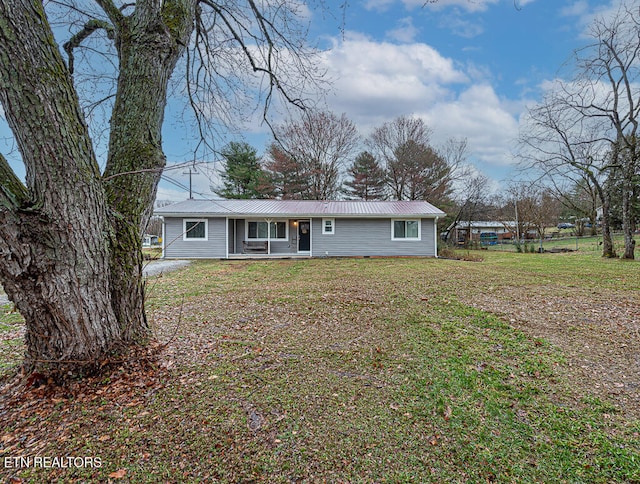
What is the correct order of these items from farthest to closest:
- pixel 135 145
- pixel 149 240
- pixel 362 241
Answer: pixel 149 240 → pixel 362 241 → pixel 135 145

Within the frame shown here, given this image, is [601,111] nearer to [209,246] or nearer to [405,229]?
[405,229]

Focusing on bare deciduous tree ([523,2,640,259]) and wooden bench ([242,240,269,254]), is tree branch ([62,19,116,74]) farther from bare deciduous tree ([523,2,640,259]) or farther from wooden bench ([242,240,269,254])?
bare deciduous tree ([523,2,640,259])

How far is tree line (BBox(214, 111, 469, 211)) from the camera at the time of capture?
69.1 ft

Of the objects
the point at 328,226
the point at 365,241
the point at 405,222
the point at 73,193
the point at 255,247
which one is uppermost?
the point at 405,222

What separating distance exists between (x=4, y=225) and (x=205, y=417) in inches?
71.3

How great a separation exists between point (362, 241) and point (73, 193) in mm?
12550

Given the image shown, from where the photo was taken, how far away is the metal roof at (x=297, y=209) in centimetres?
1301

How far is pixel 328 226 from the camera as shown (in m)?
14.0

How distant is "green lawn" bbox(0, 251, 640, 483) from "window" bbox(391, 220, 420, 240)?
1020 centimetres

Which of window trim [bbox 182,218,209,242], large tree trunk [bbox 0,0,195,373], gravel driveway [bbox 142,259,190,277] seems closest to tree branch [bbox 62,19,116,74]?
large tree trunk [bbox 0,0,195,373]

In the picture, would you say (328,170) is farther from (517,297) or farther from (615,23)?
(517,297)

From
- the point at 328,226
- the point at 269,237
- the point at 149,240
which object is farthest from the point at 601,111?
the point at 149,240

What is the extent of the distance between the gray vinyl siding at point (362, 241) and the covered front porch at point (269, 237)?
2.23 ft

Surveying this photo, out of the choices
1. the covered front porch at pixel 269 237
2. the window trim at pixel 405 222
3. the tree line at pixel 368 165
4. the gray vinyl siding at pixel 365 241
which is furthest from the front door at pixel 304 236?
the tree line at pixel 368 165
